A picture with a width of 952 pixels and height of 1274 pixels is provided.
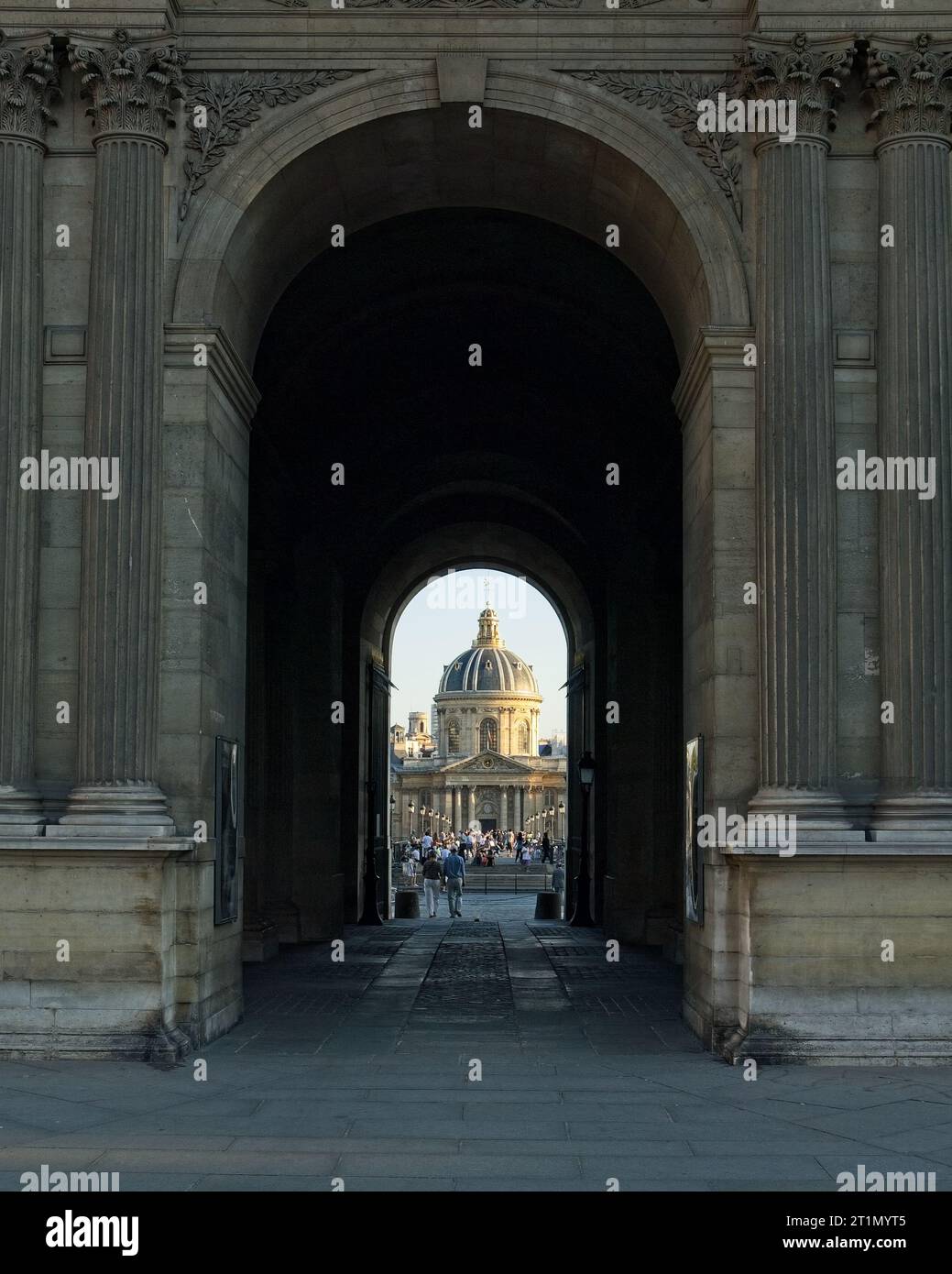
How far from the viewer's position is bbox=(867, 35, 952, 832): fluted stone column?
55.1ft

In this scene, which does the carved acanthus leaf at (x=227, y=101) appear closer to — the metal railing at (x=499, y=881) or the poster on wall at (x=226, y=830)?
the poster on wall at (x=226, y=830)

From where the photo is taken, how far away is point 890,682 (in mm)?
17000

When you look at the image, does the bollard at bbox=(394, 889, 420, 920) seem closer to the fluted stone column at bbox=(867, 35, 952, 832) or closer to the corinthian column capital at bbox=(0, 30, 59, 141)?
the fluted stone column at bbox=(867, 35, 952, 832)

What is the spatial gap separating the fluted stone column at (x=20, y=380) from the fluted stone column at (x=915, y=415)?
916 centimetres

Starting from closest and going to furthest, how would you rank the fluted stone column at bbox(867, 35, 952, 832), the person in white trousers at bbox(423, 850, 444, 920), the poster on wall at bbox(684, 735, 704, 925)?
1. the fluted stone column at bbox(867, 35, 952, 832)
2. the poster on wall at bbox(684, 735, 704, 925)
3. the person in white trousers at bbox(423, 850, 444, 920)

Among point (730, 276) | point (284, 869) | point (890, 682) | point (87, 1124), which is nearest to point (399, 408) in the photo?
point (284, 869)

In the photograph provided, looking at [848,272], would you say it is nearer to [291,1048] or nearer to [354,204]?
[354,204]

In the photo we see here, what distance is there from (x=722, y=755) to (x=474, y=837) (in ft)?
416

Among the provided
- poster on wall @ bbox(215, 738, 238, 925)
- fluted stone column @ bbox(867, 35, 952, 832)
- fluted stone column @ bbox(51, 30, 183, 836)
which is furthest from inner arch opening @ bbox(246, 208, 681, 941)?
poster on wall @ bbox(215, 738, 238, 925)

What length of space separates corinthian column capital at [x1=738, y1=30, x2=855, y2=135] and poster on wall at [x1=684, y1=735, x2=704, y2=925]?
7.08 meters

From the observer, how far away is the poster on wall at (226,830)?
58.0ft

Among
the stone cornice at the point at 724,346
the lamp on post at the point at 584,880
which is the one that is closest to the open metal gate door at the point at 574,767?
the lamp on post at the point at 584,880

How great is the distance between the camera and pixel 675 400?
66.2ft

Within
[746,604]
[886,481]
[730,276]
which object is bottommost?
[746,604]
